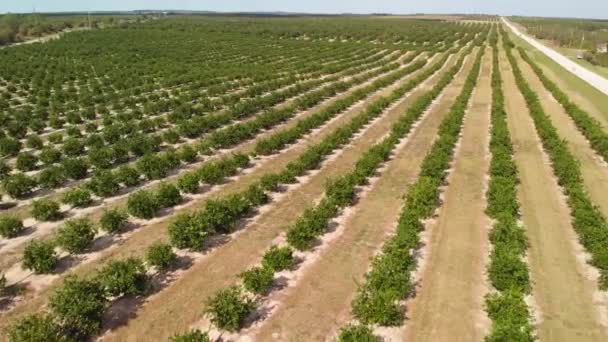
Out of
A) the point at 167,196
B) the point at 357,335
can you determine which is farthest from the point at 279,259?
the point at 167,196

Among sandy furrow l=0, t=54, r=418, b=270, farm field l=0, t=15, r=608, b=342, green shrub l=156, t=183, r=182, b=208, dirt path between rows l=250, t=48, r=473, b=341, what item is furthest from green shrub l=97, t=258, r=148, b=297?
green shrub l=156, t=183, r=182, b=208

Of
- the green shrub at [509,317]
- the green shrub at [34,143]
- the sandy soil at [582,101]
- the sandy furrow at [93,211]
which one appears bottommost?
the sandy furrow at [93,211]

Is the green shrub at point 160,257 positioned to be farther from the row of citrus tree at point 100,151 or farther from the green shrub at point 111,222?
the row of citrus tree at point 100,151

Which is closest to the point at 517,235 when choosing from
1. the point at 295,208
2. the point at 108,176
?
the point at 295,208

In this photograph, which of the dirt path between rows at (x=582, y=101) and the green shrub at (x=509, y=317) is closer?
the green shrub at (x=509, y=317)

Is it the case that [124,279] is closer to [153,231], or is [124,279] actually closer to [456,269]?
[153,231]

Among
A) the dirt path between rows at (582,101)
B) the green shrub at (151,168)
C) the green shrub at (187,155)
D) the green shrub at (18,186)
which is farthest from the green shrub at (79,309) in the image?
the dirt path between rows at (582,101)
